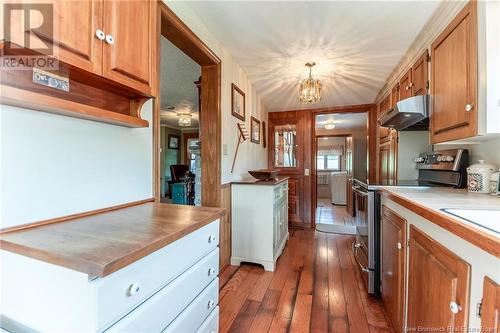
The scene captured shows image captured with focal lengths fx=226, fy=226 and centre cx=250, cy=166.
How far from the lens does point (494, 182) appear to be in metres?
1.34

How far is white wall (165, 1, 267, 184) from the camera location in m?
1.72

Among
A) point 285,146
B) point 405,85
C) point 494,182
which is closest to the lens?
point 494,182

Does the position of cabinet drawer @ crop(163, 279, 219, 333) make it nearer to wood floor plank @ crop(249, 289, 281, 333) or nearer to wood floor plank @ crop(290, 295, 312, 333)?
wood floor plank @ crop(249, 289, 281, 333)

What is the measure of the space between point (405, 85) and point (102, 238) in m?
2.74

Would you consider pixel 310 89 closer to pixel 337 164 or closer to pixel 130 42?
pixel 130 42

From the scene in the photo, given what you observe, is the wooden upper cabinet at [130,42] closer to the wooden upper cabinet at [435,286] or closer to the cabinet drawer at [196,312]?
the cabinet drawer at [196,312]

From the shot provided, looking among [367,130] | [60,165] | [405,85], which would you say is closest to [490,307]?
[60,165]

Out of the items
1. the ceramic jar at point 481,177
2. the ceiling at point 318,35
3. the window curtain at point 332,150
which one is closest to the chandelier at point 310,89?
the ceiling at point 318,35

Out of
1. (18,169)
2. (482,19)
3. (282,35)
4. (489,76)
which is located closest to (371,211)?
(489,76)

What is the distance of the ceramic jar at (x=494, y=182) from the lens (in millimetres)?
1320

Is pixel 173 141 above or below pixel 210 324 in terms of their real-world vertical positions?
above

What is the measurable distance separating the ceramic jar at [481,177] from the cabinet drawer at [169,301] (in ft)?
5.41

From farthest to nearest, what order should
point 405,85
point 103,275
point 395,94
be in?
1. point 395,94
2. point 405,85
3. point 103,275

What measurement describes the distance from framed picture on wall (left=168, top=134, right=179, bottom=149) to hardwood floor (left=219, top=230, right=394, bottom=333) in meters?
5.58
